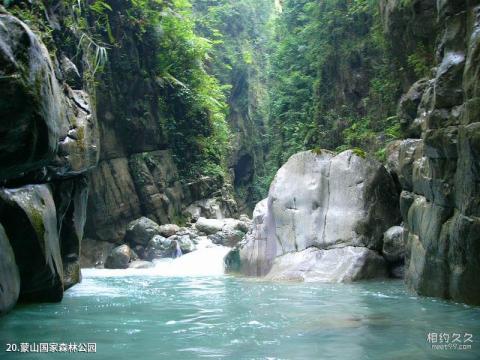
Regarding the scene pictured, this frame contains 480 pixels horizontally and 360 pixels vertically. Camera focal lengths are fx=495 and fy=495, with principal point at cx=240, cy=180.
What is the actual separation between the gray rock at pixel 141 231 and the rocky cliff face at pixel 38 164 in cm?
669

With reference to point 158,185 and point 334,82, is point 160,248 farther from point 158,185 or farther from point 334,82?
point 334,82

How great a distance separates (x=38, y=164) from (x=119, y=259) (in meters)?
10.3

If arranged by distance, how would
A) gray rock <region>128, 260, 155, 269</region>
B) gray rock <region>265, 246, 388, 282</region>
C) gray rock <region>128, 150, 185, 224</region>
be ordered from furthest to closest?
gray rock <region>128, 150, 185, 224</region>
gray rock <region>128, 260, 155, 269</region>
gray rock <region>265, 246, 388, 282</region>

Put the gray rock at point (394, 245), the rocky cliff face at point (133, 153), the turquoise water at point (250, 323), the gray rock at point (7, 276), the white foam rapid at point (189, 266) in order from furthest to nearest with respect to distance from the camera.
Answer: the rocky cliff face at point (133, 153), the white foam rapid at point (189, 266), the gray rock at point (394, 245), the gray rock at point (7, 276), the turquoise water at point (250, 323)

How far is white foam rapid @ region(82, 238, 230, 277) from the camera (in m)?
12.5

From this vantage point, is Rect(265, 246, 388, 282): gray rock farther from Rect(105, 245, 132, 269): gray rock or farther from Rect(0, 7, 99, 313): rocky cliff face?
Rect(105, 245, 132, 269): gray rock

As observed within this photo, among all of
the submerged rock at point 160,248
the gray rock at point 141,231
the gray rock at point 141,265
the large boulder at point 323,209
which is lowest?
the gray rock at point 141,265

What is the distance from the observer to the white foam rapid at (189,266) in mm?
12453

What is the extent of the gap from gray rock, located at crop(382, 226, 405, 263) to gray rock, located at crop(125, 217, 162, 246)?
342 inches

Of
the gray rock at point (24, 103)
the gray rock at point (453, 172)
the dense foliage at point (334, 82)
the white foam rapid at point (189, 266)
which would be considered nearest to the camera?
the gray rock at point (24, 103)

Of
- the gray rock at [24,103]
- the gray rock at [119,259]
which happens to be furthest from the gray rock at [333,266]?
the gray rock at [119,259]

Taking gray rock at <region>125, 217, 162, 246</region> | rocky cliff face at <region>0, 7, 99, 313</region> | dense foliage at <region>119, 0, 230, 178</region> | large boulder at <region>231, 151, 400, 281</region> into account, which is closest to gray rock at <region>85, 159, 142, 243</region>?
gray rock at <region>125, 217, 162, 246</region>

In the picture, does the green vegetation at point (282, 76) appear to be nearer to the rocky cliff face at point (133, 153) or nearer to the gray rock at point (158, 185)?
the rocky cliff face at point (133, 153)

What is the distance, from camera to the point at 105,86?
17422 mm
